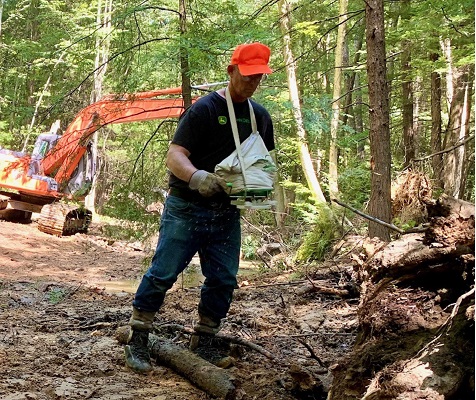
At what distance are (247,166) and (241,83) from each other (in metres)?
0.57

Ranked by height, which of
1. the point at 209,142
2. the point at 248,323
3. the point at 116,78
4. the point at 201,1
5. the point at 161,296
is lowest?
the point at 248,323

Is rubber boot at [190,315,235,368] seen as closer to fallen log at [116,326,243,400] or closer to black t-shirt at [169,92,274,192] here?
A: fallen log at [116,326,243,400]

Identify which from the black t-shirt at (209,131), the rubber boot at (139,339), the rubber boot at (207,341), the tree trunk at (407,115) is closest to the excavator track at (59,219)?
the tree trunk at (407,115)

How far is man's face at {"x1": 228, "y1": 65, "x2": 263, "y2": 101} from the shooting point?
3619 millimetres

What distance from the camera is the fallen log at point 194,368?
10.4ft

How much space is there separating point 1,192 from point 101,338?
1127 centimetres

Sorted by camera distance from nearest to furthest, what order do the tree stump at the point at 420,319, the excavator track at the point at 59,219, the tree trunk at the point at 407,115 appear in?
1. the tree stump at the point at 420,319
2. the tree trunk at the point at 407,115
3. the excavator track at the point at 59,219

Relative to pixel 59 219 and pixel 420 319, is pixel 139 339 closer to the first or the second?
pixel 420 319

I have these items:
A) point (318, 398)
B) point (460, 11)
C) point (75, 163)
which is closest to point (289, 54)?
point (460, 11)

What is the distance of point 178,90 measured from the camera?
8.40m

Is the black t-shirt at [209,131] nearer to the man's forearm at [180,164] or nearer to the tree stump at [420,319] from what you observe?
the man's forearm at [180,164]

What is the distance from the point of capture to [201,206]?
377 cm

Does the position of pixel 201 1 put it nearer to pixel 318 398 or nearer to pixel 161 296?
pixel 161 296

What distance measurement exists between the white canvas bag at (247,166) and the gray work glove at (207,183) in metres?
0.08
